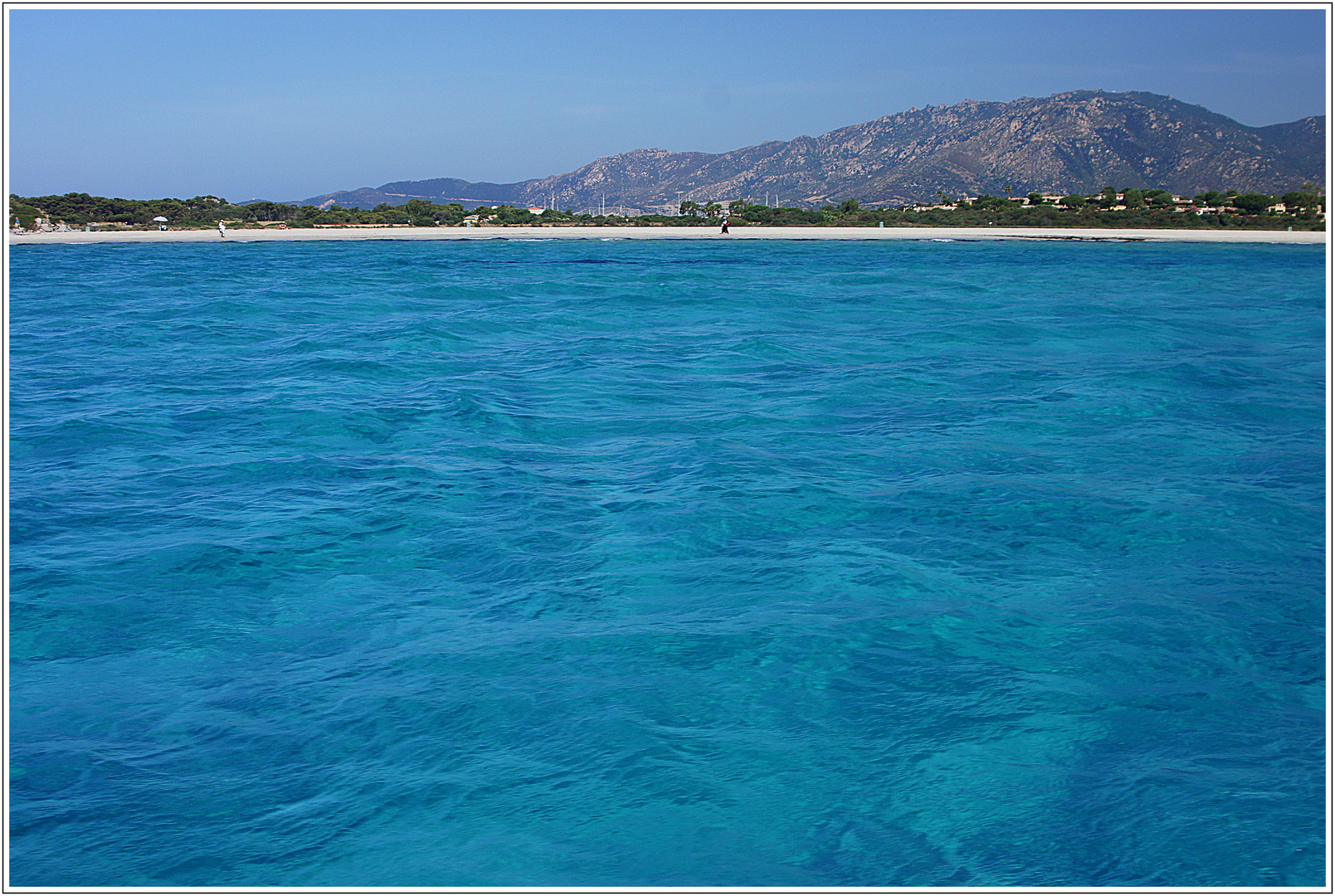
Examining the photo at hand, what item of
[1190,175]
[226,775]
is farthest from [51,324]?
[1190,175]

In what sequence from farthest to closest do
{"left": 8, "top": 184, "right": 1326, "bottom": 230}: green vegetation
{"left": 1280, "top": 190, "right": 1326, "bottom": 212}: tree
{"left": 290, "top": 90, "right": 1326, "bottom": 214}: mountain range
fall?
{"left": 290, "top": 90, "right": 1326, "bottom": 214}: mountain range → {"left": 8, "top": 184, "right": 1326, "bottom": 230}: green vegetation → {"left": 1280, "top": 190, "right": 1326, "bottom": 212}: tree

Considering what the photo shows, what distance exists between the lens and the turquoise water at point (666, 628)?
14.0 feet

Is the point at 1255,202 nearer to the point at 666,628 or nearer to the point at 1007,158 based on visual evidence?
the point at 666,628

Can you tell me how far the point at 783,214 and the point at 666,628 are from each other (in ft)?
202

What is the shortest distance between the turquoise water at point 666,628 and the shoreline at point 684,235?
37.8 metres

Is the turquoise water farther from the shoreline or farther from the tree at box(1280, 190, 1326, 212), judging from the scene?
the tree at box(1280, 190, 1326, 212)

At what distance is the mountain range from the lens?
10312 cm

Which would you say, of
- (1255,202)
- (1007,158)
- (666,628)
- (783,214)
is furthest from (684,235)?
(1007,158)

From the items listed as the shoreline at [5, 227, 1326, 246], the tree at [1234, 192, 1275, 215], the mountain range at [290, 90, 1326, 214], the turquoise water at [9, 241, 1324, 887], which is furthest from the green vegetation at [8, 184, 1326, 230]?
the turquoise water at [9, 241, 1324, 887]

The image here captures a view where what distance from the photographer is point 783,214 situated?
211 ft

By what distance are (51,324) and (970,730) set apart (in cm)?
2113

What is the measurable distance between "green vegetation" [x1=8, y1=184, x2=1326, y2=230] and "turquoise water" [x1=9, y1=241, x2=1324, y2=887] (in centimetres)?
4873

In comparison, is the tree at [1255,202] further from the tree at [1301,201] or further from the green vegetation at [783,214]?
the tree at [1301,201]

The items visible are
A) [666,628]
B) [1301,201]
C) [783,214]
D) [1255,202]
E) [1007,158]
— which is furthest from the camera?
[1007,158]
